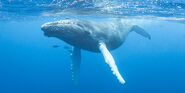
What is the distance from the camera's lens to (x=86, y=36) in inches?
359

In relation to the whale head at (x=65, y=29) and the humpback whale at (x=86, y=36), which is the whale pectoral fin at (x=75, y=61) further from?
the whale head at (x=65, y=29)

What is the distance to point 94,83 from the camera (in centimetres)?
3881

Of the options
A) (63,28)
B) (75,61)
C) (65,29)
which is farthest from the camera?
(75,61)

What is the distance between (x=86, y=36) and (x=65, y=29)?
1.42m

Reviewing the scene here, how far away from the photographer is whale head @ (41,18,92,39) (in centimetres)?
747

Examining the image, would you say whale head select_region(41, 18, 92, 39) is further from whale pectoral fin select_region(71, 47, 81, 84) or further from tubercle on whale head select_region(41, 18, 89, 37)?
whale pectoral fin select_region(71, 47, 81, 84)

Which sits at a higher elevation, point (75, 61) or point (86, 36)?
point (86, 36)

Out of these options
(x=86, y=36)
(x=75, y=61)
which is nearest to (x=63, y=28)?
(x=86, y=36)

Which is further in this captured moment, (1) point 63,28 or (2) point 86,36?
(2) point 86,36

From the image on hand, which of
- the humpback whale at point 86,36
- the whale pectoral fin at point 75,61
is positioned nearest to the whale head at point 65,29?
the humpback whale at point 86,36

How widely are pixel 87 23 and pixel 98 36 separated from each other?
0.81m

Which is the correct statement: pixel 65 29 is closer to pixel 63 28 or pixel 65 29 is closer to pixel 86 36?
pixel 63 28

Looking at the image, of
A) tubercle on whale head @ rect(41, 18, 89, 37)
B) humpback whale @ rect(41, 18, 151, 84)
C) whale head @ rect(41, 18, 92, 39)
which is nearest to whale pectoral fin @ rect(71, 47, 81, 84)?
humpback whale @ rect(41, 18, 151, 84)

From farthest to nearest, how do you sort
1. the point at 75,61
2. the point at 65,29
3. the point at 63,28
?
the point at 75,61, the point at 65,29, the point at 63,28
